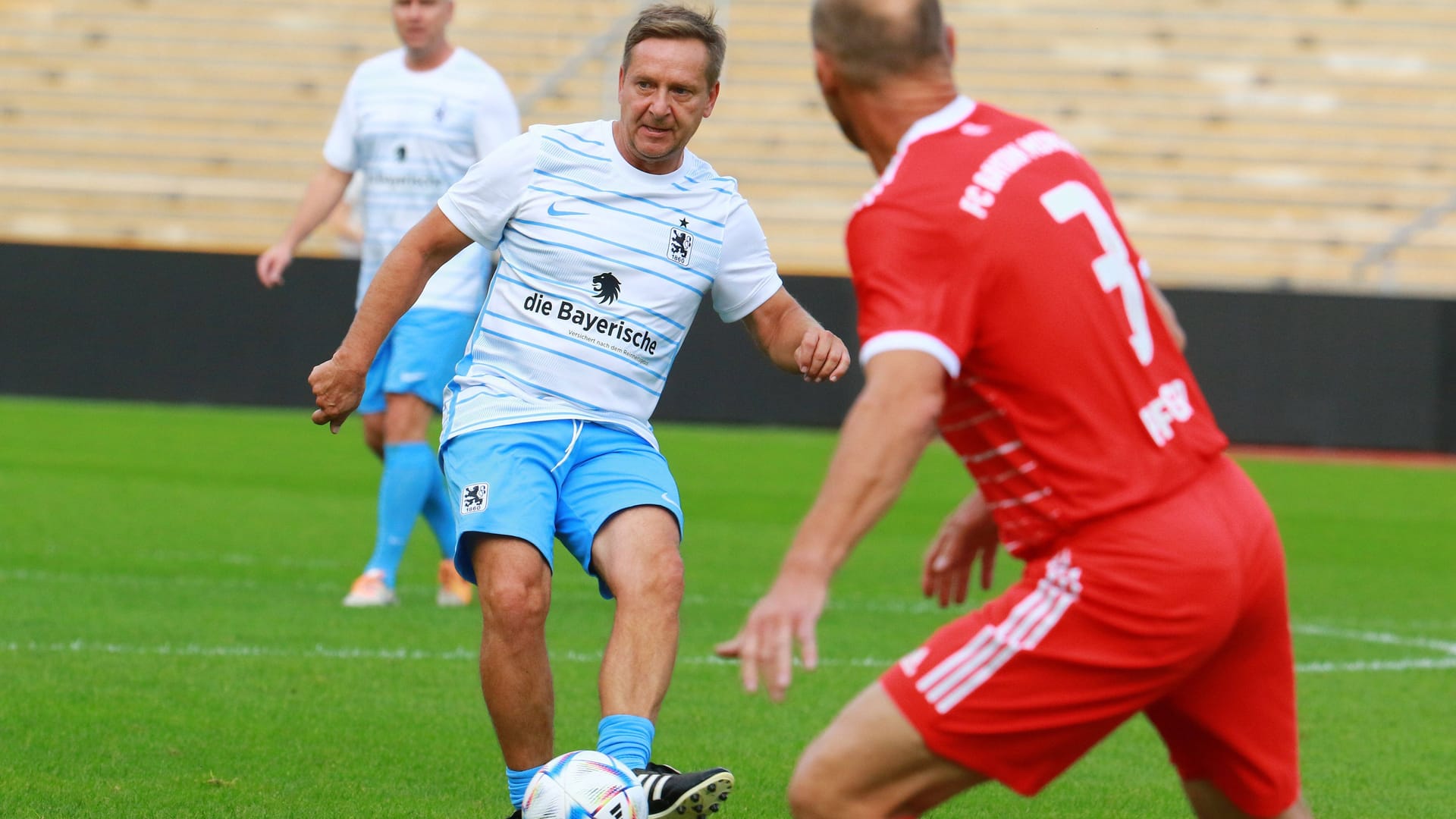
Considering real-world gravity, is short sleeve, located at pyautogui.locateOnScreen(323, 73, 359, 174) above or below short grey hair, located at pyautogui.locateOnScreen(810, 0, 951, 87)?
below

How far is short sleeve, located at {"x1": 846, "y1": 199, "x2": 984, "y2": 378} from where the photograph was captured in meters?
2.99

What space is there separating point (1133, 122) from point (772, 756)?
59.8 feet

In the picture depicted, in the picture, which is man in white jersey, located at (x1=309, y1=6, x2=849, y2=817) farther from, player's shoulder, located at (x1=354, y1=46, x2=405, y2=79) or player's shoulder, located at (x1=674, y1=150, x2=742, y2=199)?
player's shoulder, located at (x1=354, y1=46, x2=405, y2=79)

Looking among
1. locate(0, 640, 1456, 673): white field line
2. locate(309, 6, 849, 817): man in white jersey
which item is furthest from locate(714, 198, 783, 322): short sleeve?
locate(0, 640, 1456, 673): white field line

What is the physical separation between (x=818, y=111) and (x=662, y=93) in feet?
60.4

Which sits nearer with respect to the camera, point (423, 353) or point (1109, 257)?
point (1109, 257)

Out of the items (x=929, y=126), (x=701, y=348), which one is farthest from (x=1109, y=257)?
(x=701, y=348)

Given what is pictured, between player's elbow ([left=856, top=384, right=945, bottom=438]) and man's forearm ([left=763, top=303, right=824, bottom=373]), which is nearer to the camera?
player's elbow ([left=856, top=384, right=945, bottom=438])

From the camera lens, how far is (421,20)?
816 cm

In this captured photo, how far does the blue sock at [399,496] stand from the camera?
8117 mm

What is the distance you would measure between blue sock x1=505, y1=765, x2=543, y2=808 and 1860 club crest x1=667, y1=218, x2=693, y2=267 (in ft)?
4.33

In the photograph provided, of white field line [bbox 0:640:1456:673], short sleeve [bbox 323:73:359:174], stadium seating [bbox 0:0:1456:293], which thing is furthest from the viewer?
stadium seating [bbox 0:0:1456:293]

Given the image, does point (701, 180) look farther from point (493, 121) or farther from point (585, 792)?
point (493, 121)

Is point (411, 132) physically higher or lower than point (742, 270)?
lower
